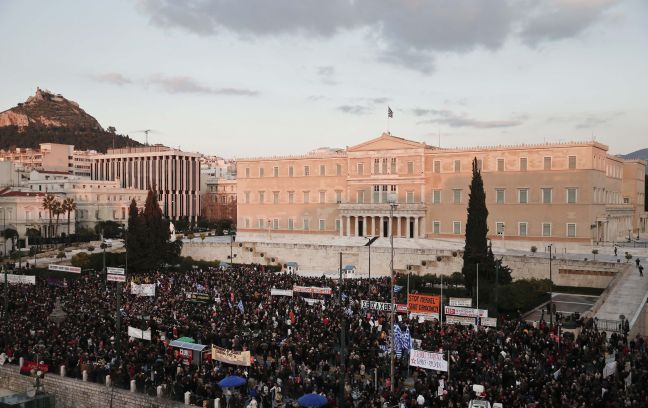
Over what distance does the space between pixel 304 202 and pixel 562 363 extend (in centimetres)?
5010

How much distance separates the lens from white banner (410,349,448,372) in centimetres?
1892

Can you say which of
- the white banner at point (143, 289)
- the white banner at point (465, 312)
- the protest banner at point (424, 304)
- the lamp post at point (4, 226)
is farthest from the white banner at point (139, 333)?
the lamp post at point (4, 226)

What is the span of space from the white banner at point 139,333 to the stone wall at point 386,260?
26082 mm

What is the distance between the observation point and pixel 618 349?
829 inches

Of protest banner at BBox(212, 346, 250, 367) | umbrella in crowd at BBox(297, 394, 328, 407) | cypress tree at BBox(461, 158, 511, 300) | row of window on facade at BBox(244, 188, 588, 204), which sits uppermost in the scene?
row of window on facade at BBox(244, 188, 588, 204)

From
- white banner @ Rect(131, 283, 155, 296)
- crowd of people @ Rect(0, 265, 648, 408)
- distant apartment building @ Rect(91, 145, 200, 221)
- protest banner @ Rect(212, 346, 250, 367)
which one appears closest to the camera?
crowd of people @ Rect(0, 265, 648, 408)

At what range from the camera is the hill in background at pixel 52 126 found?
15338cm

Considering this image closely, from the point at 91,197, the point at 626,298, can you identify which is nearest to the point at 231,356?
the point at 626,298

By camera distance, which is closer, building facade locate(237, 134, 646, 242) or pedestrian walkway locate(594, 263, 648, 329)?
pedestrian walkway locate(594, 263, 648, 329)

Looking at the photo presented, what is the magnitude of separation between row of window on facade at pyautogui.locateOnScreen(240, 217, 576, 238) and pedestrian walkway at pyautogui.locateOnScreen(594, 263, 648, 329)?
16742mm

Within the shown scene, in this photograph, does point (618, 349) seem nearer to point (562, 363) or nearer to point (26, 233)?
point (562, 363)

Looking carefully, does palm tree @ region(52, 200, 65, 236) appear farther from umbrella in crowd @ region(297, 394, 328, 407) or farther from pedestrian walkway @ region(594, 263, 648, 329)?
umbrella in crowd @ region(297, 394, 328, 407)

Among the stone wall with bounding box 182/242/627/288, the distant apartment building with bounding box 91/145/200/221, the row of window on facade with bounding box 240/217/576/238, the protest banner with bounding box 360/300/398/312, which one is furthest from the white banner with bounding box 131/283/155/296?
the distant apartment building with bounding box 91/145/200/221

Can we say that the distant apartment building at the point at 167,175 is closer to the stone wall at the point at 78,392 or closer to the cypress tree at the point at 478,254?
the cypress tree at the point at 478,254
